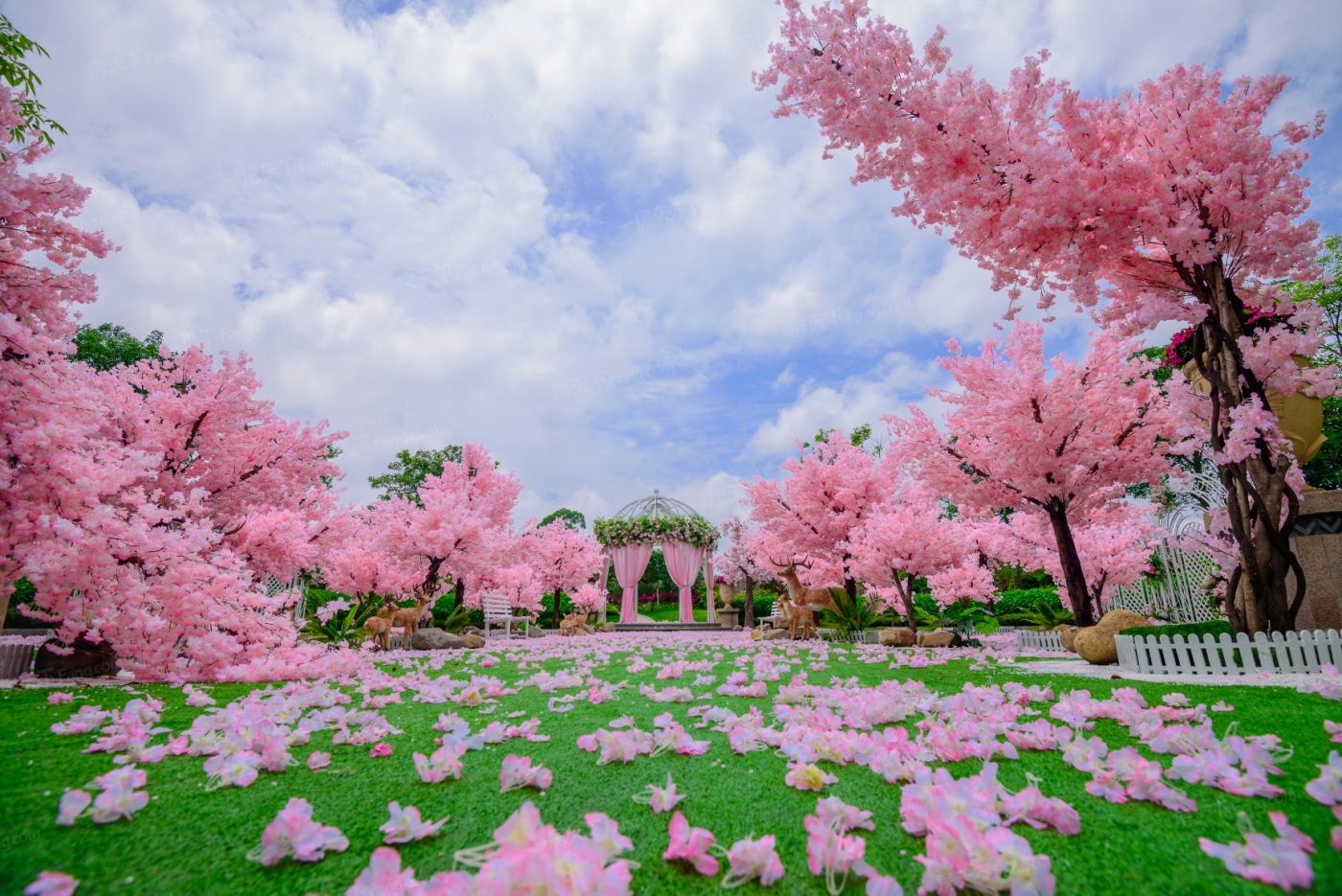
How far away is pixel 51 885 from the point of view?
40.3 inches

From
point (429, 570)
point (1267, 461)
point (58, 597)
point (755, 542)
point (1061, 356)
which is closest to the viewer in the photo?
point (58, 597)

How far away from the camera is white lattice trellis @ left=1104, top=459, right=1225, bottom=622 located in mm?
9641

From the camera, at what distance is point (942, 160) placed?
465 cm

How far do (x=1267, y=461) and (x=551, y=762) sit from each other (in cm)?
650

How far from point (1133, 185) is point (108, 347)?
33288 mm

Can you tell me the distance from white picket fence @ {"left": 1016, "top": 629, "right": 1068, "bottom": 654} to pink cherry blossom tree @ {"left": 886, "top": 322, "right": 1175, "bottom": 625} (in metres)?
1.23

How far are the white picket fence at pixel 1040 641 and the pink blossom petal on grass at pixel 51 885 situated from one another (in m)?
10.7

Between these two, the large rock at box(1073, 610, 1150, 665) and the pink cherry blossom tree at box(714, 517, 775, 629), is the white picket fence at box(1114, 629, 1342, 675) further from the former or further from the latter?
the pink cherry blossom tree at box(714, 517, 775, 629)

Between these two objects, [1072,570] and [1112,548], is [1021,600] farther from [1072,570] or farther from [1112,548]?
[1072,570]

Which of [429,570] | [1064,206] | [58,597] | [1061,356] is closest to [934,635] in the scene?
[1061,356]

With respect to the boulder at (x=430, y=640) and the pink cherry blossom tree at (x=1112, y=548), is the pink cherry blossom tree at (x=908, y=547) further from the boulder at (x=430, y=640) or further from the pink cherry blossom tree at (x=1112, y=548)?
the boulder at (x=430, y=640)

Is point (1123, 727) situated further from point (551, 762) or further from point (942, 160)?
point (942, 160)

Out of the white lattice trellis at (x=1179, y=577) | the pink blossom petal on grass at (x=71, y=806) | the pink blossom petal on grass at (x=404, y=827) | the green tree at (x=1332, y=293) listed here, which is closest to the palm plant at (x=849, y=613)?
the white lattice trellis at (x=1179, y=577)

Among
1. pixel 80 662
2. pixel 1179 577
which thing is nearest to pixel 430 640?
pixel 80 662
